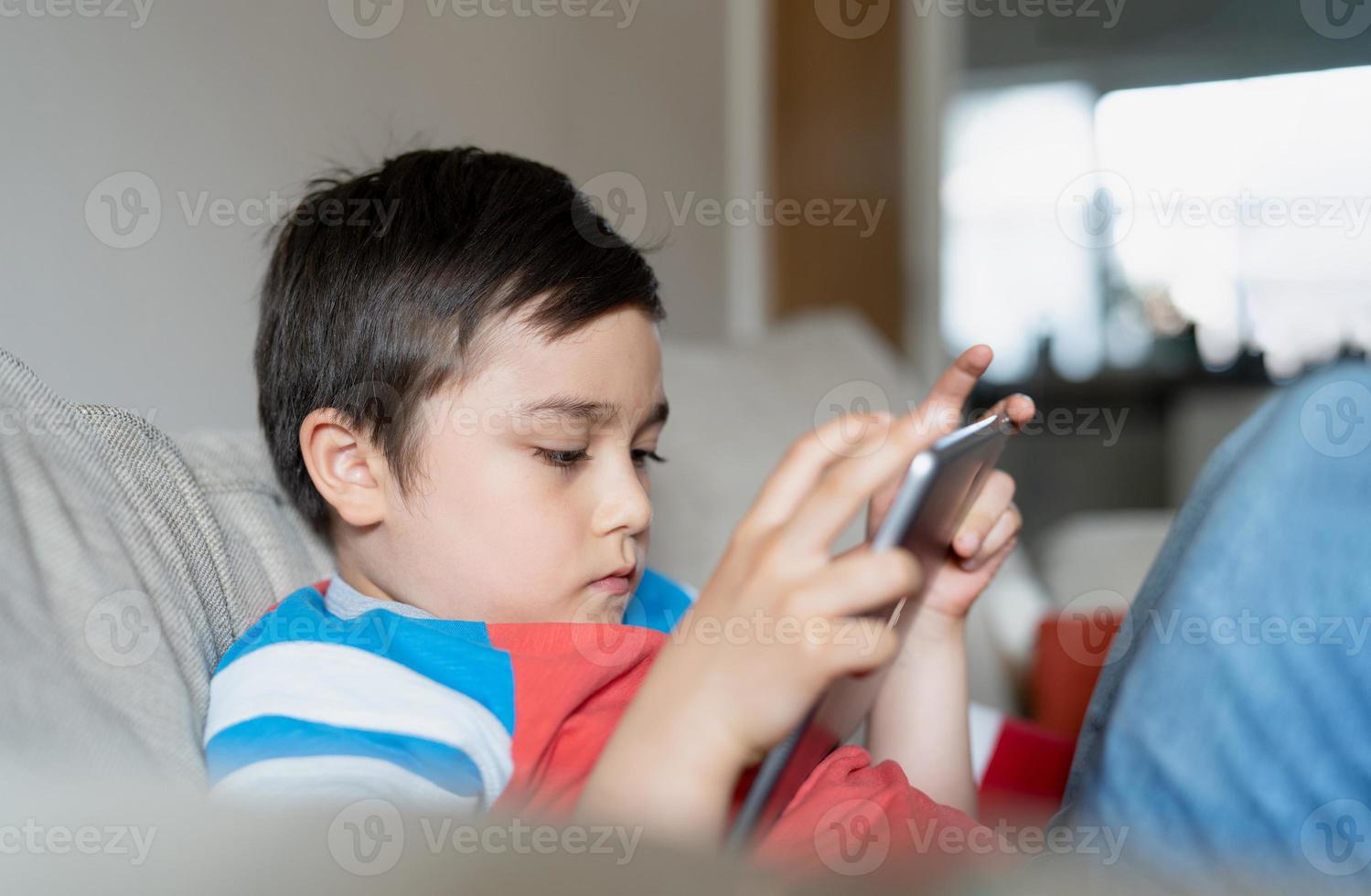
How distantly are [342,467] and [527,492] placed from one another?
0.15m

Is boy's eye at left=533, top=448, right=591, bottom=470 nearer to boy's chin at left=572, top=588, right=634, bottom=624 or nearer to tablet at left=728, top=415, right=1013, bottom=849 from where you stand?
boy's chin at left=572, top=588, right=634, bottom=624

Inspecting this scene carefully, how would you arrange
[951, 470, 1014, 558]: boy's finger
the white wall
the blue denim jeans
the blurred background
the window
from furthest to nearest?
the window → the blurred background → the white wall → [951, 470, 1014, 558]: boy's finger → the blue denim jeans

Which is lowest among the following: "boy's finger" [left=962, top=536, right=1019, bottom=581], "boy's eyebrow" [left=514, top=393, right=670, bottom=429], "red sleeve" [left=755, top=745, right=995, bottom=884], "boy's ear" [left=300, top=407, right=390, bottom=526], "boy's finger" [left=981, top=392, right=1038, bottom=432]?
"red sleeve" [left=755, top=745, right=995, bottom=884]

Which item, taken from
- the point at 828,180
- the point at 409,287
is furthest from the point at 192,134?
the point at 828,180

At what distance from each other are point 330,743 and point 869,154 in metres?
3.29

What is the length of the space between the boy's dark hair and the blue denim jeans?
46 centimetres

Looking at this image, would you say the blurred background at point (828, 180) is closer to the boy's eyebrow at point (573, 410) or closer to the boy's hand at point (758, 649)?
the boy's eyebrow at point (573, 410)

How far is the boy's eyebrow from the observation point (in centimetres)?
80

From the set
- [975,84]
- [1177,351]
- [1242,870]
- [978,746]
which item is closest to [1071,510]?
[1177,351]

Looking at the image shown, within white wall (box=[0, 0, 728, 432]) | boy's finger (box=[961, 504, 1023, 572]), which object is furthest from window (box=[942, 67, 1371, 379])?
boy's finger (box=[961, 504, 1023, 572])

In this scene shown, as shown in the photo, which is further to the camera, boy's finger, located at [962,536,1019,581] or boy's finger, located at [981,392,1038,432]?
boy's finger, located at [962,536,1019,581]

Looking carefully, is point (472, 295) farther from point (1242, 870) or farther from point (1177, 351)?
point (1177, 351)

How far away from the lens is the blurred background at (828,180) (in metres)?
1.27

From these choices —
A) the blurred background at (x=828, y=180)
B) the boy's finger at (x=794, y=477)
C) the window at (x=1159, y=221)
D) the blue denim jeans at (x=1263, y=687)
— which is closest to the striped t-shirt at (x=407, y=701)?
the boy's finger at (x=794, y=477)
